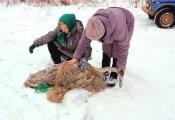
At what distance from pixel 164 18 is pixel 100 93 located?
4.09m

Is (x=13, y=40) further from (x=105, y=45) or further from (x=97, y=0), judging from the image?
(x=97, y=0)

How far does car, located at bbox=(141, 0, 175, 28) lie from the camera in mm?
7621

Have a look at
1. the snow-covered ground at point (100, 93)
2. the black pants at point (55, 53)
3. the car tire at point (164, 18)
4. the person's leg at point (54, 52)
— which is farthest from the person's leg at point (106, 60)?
the car tire at point (164, 18)

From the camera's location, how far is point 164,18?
7.70m

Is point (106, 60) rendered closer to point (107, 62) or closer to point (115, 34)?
point (107, 62)

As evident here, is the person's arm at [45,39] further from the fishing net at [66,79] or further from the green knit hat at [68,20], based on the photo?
the fishing net at [66,79]

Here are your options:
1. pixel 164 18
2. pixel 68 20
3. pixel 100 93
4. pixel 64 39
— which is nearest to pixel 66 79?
pixel 100 93

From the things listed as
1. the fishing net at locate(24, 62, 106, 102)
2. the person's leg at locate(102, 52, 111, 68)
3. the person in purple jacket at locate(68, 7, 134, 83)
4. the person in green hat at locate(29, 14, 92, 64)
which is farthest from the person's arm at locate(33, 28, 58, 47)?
the person's leg at locate(102, 52, 111, 68)

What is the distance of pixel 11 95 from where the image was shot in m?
3.92

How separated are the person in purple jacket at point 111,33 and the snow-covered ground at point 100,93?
0.47 m

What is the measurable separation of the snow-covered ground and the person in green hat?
0.34 metres

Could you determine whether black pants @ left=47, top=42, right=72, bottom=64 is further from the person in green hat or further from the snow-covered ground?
the snow-covered ground

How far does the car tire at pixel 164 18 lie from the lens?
25.2ft

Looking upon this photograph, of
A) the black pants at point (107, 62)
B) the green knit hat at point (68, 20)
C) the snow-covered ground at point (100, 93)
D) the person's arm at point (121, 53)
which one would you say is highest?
the green knit hat at point (68, 20)
